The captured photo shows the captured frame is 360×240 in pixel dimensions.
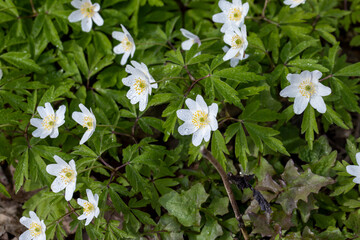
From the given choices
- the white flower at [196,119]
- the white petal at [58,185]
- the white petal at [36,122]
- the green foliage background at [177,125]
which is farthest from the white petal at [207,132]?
the white petal at [36,122]

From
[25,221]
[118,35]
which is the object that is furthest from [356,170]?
[25,221]

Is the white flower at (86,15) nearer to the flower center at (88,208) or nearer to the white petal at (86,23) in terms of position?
the white petal at (86,23)

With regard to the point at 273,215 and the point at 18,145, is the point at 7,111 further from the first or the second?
the point at 273,215

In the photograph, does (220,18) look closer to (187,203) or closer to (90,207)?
(187,203)

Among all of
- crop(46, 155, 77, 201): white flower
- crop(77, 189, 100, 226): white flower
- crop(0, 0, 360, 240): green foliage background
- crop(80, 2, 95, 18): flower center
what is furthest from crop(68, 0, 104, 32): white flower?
crop(77, 189, 100, 226): white flower

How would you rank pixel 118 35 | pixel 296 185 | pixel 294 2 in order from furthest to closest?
pixel 118 35 < pixel 294 2 < pixel 296 185

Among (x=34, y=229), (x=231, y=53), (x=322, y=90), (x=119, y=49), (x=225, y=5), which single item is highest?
(x=225, y=5)

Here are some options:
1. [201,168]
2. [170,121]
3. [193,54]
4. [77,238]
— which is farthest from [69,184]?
[193,54]

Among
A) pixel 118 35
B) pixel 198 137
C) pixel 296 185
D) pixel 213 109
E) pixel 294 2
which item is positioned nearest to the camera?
pixel 213 109

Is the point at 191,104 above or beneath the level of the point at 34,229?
above
